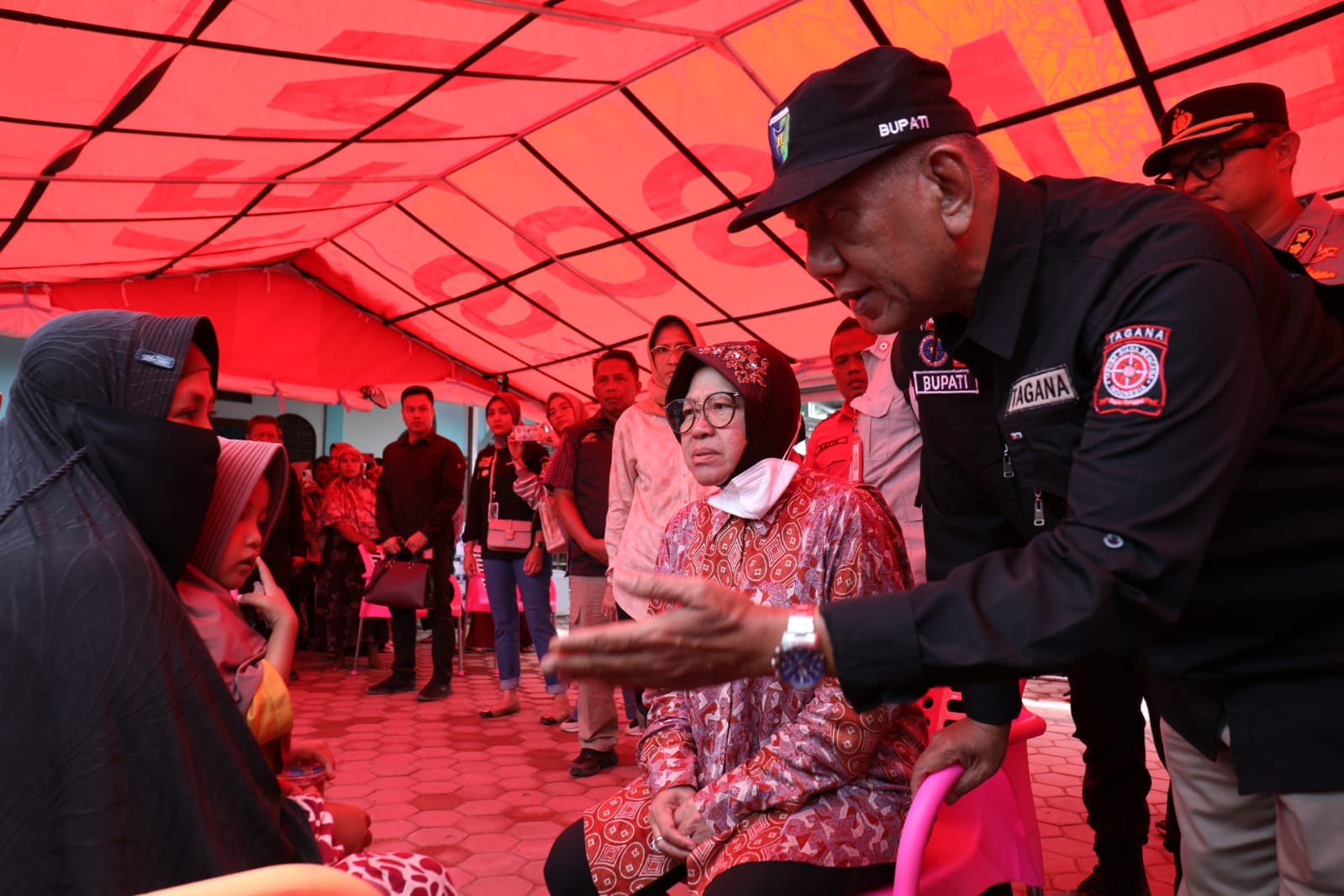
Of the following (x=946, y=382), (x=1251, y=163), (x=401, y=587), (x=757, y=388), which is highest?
(x=1251, y=163)

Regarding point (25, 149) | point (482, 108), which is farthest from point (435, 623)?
point (25, 149)

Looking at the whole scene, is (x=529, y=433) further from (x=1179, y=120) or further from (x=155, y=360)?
(x=155, y=360)

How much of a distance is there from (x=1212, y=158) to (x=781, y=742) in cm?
187

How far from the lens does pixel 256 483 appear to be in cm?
178

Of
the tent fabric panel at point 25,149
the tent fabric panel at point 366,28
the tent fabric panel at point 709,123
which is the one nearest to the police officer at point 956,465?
the tent fabric panel at point 366,28

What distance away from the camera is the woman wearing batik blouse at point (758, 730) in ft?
5.32

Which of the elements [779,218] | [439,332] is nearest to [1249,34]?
[779,218]

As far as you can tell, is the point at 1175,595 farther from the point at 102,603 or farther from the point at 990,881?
the point at 102,603

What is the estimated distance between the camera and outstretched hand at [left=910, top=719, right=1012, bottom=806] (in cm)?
148

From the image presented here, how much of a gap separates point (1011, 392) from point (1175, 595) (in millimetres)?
345

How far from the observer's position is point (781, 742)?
1723 mm

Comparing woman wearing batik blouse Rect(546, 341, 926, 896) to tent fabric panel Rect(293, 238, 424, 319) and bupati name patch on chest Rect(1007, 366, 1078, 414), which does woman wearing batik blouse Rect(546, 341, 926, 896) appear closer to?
bupati name patch on chest Rect(1007, 366, 1078, 414)

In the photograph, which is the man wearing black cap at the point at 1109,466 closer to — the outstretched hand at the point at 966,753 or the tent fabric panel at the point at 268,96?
the outstretched hand at the point at 966,753

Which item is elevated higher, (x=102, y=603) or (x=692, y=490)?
(x=692, y=490)
